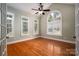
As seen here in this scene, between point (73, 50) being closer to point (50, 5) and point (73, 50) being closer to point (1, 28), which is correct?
point (50, 5)

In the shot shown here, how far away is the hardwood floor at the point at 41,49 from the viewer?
4.01ft

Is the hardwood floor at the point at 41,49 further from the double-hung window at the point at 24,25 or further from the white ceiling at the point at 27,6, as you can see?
the white ceiling at the point at 27,6

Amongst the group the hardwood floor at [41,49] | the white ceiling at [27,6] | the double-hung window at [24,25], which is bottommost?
the hardwood floor at [41,49]

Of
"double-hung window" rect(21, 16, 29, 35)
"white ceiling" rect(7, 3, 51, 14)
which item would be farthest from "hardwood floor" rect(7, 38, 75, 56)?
"white ceiling" rect(7, 3, 51, 14)

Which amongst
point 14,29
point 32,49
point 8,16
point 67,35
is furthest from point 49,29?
point 8,16

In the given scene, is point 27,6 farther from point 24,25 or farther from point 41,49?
point 41,49

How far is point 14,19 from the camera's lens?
1188 mm

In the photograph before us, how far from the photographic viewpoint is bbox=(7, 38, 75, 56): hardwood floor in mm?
1223

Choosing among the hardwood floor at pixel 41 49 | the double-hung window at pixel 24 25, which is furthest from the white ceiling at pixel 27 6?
the hardwood floor at pixel 41 49

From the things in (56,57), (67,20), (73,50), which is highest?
(67,20)

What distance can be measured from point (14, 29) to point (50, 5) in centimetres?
67

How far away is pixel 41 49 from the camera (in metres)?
1.23

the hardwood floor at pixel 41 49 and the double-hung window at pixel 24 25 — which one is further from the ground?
the double-hung window at pixel 24 25

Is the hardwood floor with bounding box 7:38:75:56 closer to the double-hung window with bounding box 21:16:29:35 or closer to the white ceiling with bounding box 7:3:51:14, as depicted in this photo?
the double-hung window with bounding box 21:16:29:35
